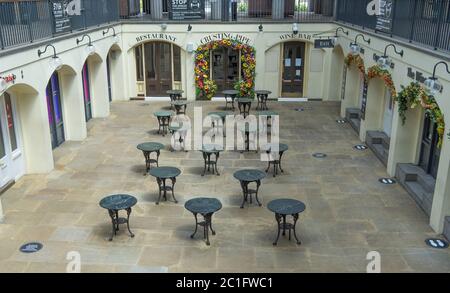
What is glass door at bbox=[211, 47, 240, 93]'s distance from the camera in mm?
21719

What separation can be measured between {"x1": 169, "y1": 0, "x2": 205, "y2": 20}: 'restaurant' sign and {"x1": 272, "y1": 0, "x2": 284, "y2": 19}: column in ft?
11.3

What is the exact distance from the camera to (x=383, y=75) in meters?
13.1

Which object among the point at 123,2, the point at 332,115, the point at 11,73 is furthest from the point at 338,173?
the point at 123,2

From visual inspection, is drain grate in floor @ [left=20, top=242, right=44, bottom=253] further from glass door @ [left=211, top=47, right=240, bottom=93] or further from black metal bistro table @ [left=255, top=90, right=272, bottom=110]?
glass door @ [left=211, top=47, right=240, bottom=93]

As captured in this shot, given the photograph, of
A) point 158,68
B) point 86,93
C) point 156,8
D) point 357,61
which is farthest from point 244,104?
point 156,8

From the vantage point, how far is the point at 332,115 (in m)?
19.4

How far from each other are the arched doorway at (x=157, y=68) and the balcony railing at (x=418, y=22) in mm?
9551

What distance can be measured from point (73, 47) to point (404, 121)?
399 inches

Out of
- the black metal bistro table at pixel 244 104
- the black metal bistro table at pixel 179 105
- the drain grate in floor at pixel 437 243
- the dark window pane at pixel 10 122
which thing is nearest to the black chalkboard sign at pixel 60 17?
the dark window pane at pixel 10 122

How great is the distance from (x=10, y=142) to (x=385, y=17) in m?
11.1

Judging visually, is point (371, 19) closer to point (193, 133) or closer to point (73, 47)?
point (193, 133)

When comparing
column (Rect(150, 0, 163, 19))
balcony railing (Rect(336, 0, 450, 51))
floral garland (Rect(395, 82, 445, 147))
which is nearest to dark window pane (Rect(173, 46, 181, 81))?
column (Rect(150, 0, 163, 19))

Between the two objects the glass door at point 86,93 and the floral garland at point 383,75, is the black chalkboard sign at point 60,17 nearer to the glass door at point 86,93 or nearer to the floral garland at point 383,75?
the glass door at point 86,93

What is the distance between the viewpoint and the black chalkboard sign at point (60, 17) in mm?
13273
